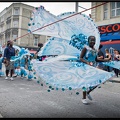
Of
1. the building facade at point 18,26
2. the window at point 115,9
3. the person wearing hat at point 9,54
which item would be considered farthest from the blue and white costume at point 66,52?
the building facade at point 18,26

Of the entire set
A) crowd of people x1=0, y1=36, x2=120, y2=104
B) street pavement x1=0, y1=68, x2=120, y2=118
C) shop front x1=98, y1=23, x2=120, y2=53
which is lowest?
street pavement x1=0, y1=68, x2=120, y2=118

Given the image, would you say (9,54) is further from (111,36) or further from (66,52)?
(111,36)

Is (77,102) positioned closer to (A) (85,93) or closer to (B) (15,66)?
(A) (85,93)

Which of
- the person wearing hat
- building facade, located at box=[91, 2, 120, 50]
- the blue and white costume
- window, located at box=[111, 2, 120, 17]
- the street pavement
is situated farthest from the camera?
window, located at box=[111, 2, 120, 17]

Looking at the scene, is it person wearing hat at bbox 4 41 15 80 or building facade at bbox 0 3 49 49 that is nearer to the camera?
person wearing hat at bbox 4 41 15 80

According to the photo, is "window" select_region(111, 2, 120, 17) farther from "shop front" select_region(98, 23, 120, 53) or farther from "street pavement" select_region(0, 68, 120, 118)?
"street pavement" select_region(0, 68, 120, 118)

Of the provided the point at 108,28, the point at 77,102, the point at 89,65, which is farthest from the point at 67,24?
the point at 108,28

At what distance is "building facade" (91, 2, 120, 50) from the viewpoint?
13.0 metres

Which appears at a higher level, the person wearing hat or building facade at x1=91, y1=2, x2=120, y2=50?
building facade at x1=91, y1=2, x2=120, y2=50

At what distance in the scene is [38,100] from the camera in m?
4.45

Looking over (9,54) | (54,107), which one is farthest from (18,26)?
(54,107)

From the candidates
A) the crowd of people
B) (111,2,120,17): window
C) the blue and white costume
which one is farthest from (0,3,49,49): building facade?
the blue and white costume

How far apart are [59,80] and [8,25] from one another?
38.2m

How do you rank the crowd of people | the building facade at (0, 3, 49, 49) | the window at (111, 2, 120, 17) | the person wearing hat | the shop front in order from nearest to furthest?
1. the crowd of people
2. the person wearing hat
3. the shop front
4. the window at (111, 2, 120, 17)
5. the building facade at (0, 3, 49, 49)
